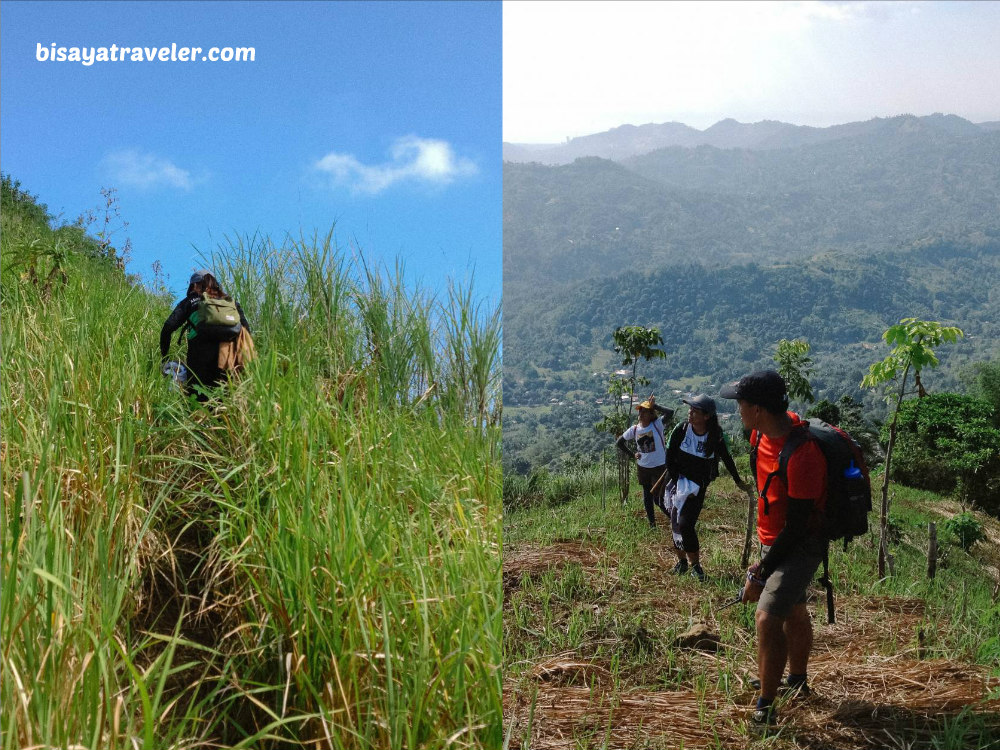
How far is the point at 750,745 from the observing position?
6.84 ft

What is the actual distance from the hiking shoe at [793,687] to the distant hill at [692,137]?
8.45 ft

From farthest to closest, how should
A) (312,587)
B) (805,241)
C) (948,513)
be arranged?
(805,241)
(948,513)
(312,587)

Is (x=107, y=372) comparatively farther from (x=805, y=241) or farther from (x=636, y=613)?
(x=805, y=241)

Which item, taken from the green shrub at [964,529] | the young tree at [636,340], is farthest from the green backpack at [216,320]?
the green shrub at [964,529]

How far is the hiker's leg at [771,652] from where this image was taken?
217 cm

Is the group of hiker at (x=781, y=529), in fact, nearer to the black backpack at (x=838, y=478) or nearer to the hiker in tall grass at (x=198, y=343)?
the black backpack at (x=838, y=478)

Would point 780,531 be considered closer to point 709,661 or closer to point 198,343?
point 709,661

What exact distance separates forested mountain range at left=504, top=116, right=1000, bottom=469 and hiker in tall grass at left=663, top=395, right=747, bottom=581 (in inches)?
37.5

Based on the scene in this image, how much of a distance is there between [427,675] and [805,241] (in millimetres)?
45681

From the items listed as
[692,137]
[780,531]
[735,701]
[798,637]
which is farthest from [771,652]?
[692,137]

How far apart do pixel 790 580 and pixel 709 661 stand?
1.72 ft

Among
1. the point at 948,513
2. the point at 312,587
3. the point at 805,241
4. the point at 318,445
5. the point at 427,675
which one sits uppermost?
the point at 805,241

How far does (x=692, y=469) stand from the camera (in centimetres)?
388

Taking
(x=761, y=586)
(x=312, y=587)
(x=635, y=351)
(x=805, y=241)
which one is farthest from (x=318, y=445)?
(x=805, y=241)
